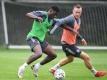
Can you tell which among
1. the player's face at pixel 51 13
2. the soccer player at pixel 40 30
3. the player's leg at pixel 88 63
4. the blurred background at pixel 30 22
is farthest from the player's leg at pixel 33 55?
the blurred background at pixel 30 22

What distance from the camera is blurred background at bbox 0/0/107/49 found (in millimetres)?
31734

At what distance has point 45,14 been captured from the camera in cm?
1556

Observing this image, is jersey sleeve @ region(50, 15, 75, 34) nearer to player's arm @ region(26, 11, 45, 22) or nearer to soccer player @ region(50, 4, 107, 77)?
soccer player @ region(50, 4, 107, 77)

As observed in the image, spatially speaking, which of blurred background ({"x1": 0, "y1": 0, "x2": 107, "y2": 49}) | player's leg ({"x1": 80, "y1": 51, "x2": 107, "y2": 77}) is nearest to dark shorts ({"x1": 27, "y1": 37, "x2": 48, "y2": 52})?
player's leg ({"x1": 80, "y1": 51, "x2": 107, "y2": 77})

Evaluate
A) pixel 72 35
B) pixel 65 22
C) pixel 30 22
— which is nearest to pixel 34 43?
pixel 65 22

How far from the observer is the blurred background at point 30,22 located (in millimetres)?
31734

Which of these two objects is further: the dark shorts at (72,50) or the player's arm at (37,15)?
the dark shorts at (72,50)

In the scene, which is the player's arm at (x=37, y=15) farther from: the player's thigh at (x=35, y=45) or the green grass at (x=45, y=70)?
the green grass at (x=45, y=70)

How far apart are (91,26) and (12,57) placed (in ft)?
29.2

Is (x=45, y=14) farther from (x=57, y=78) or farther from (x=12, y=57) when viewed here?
(x=12, y=57)

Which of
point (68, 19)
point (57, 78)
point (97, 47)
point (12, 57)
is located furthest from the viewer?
point (97, 47)

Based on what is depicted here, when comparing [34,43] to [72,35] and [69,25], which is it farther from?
[72,35]

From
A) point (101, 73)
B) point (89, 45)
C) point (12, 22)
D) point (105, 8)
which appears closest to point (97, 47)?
point (89, 45)

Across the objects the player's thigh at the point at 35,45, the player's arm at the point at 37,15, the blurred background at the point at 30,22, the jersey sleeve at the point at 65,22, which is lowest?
the blurred background at the point at 30,22
